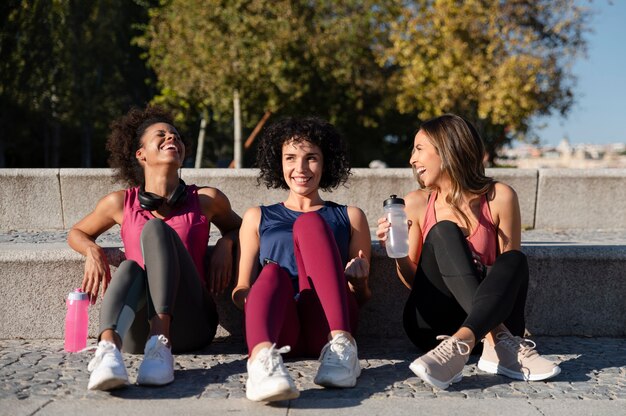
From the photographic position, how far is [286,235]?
437 centimetres

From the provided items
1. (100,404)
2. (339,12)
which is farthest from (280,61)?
(100,404)

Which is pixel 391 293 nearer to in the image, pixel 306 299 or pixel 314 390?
pixel 306 299

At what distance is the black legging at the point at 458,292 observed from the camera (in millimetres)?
3898

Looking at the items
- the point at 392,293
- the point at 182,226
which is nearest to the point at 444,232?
the point at 392,293

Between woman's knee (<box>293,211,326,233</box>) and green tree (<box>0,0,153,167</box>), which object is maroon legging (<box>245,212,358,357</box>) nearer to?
woman's knee (<box>293,211,326,233</box>)

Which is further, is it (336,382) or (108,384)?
(336,382)

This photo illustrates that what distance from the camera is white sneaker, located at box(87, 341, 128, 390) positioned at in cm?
357

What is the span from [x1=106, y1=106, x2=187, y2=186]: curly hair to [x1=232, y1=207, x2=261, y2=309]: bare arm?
2.62 feet

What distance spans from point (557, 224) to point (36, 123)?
25989 mm

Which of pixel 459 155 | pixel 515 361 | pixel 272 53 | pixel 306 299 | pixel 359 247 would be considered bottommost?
pixel 515 361

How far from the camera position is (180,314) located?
13.9ft

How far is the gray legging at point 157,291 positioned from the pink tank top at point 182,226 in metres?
0.27

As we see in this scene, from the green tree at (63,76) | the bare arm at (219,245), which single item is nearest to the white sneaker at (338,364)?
the bare arm at (219,245)

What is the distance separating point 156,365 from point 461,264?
1592 millimetres
